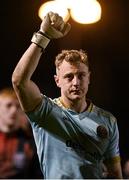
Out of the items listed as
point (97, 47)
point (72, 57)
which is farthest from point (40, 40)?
point (97, 47)

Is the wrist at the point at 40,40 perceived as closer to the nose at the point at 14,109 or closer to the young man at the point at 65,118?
the young man at the point at 65,118

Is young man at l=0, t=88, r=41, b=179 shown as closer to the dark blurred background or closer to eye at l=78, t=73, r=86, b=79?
eye at l=78, t=73, r=86, b=79

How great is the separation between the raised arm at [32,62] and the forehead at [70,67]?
0.12 m

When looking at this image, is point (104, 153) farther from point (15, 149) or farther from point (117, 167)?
point (15, 149)

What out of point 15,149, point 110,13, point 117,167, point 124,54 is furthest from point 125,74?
point 15,149

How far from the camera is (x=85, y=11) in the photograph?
5.13 feet

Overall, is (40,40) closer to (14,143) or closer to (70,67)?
(70,67)

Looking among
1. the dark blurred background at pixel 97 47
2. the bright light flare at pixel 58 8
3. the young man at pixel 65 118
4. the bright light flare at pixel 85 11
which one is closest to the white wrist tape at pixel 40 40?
the young man at pixel 65 118

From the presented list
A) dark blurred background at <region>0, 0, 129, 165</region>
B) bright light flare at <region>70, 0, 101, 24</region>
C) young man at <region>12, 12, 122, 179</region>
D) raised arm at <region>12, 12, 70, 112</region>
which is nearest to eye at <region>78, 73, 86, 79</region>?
young man at <region>12, 12, 122, 179</region>

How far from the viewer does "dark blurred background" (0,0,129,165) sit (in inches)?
71.8

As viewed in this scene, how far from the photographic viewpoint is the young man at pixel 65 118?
1.13 m

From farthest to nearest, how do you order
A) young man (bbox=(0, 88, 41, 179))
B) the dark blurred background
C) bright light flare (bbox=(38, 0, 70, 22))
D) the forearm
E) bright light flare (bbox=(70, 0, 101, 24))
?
1. the dark blurred background
2. bright light flare (bbox=(70, 0, 101, 24))
3. bright light flare (bbox=(38, 0, 70, 22))
4. young man (bbox=(0, 88, 41, 179))
5. the forearm

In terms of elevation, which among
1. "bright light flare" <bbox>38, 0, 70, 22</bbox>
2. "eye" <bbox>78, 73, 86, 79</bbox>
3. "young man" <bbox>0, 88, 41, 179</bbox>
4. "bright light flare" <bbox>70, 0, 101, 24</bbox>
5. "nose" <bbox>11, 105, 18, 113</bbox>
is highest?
"bright light flare" <bbox>70, 0, 101, 24</bbox>

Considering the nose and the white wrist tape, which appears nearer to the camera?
the white wrist tape
